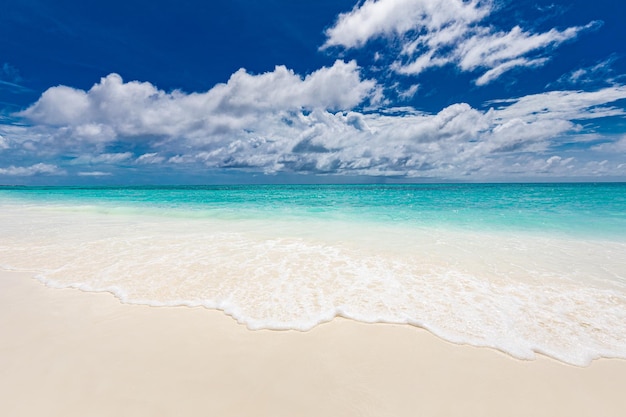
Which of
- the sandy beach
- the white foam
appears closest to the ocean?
the white foam

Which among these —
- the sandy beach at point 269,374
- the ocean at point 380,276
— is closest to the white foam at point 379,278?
the ocean at point 380,276

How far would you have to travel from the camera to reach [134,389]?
2906 millimetres

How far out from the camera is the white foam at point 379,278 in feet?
13.8

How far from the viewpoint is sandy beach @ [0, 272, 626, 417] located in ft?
8.94

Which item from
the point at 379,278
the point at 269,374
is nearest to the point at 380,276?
the point at 379,278

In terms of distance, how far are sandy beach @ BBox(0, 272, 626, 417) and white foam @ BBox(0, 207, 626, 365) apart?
0.35 meters

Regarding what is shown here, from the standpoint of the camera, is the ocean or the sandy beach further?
the ocean

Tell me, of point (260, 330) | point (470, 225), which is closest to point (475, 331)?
point (260, 330)

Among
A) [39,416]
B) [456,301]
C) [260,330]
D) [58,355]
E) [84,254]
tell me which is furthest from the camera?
[84,254]

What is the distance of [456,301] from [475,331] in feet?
3.17

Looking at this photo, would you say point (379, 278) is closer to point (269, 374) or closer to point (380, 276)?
point (380, 276)

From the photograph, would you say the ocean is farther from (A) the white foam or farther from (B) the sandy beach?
(B) the sandy beach

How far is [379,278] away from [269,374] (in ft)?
11.5

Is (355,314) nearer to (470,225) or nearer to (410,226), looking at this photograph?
(410,226)
